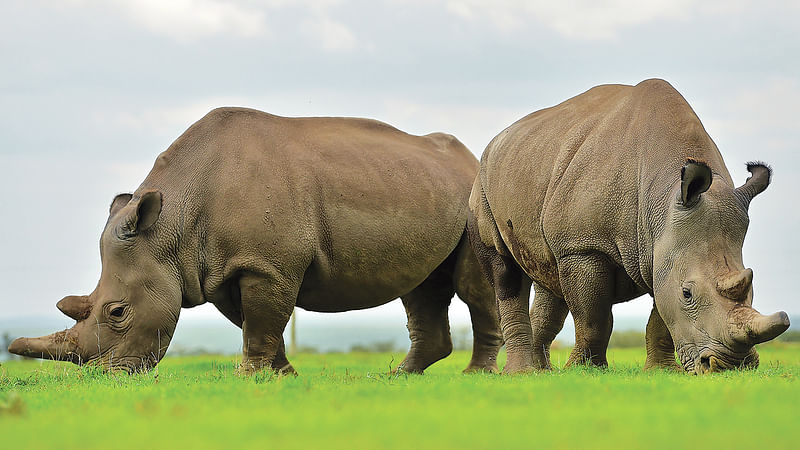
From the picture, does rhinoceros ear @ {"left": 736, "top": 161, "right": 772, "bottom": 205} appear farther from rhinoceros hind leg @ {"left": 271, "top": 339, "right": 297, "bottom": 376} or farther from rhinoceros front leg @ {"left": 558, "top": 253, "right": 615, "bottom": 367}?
rhinoceros hind leg @ {"left": 271, "top": 339, "right": 297, "bottom": 376}

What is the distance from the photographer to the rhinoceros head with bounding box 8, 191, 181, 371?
10266 mm

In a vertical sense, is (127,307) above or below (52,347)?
above

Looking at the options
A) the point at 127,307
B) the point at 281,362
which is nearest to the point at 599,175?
the point at 281,362

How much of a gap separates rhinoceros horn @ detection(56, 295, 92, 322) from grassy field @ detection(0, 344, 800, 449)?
254 cm

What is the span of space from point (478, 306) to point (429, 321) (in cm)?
79

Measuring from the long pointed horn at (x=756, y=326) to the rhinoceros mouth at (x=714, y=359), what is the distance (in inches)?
7.7

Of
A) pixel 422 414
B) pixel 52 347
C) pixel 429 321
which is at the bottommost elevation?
pixel 422 414

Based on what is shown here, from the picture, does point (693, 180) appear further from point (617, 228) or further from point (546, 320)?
point (546, 320)

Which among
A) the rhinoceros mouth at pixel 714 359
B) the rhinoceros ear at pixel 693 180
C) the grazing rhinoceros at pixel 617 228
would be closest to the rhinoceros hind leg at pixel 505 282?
the grazing rhinoceros at pixel 617 228

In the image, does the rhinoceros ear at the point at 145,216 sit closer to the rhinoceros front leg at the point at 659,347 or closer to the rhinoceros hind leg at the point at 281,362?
the rhinoceros hind leg at the point at 281,362

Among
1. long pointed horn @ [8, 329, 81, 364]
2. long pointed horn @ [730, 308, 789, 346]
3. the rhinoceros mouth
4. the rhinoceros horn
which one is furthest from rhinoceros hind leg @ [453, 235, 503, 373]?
long pointed horn @ [730, 308, 789, 346]

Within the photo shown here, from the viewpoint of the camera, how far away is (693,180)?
27.7 feet

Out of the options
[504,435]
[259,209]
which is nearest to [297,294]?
[259,209]

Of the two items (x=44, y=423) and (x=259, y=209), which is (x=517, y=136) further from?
(x=44, y=423)
